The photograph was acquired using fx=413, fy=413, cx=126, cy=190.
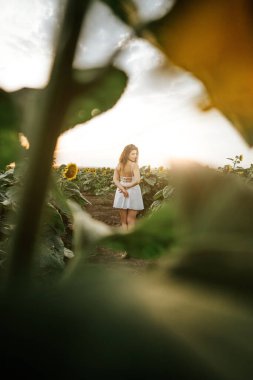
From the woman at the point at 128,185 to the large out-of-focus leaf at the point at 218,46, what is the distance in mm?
6647

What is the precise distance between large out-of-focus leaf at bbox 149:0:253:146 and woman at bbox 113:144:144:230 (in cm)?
665

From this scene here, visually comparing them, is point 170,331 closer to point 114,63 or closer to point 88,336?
point 88,336

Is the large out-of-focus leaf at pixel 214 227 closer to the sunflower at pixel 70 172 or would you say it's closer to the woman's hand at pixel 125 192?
the sunflower at pixel 70 172

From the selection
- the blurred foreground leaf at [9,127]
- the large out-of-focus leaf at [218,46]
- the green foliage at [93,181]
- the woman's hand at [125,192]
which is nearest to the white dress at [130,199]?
the woman's hand at [125,192]

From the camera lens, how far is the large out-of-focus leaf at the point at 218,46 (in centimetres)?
29

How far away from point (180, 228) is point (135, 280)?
0.15ft

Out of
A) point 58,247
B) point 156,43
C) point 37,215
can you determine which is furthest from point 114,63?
point 58,247

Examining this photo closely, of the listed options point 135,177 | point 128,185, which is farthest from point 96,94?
point 128,185

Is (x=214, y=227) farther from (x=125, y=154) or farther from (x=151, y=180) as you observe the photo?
(x=151, y=180)

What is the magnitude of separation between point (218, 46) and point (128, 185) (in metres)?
7.11

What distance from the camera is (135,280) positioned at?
9.9 inches

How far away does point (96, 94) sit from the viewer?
1.28 ft

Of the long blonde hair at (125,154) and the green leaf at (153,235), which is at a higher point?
the long blonde hair at (125,154)

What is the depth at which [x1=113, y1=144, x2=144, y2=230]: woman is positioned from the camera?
7143 millimetres
